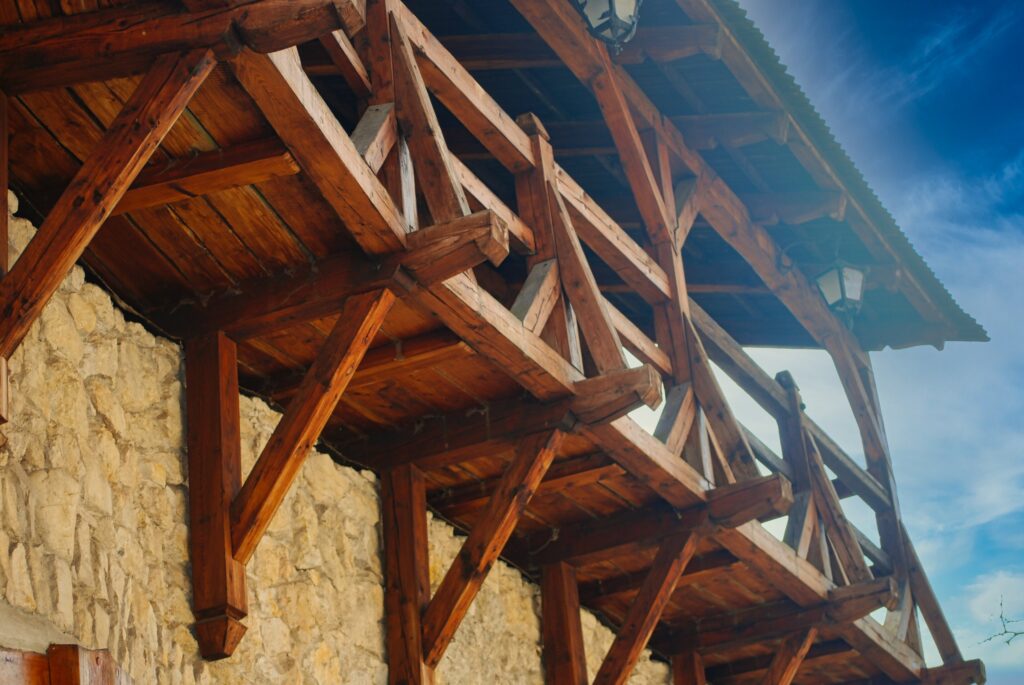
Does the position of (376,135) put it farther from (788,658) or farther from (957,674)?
(957,674)

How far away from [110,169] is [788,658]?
219 inches

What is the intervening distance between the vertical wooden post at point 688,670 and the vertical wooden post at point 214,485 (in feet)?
14.2

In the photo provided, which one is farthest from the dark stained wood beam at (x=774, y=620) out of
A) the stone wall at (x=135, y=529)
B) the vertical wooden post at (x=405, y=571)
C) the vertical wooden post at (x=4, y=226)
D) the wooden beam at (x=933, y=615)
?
the vertical wooden post at (x=4, y=226)

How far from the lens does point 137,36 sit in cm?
418

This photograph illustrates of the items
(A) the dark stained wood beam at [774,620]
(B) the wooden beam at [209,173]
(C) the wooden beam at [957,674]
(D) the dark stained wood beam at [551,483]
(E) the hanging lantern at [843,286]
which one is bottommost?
(C) the wooden beam at [957,674]

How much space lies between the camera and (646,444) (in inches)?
257

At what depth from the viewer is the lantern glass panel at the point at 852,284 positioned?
31.5 ft

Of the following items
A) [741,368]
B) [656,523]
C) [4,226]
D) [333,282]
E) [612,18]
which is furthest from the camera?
[741,368]

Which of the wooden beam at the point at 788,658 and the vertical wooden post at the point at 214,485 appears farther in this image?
the wooden beam at the point at 788,658

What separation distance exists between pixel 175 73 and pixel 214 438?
1.57m

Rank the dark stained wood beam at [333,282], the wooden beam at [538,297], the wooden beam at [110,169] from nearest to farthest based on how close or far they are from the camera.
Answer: the wooden beam at [110,169] < the dark stained wood beam at [333,282] < the wooden beam at [538,297]

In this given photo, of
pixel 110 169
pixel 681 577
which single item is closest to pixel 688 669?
pixel 681 577

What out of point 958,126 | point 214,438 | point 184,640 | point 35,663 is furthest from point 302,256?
point 958,126

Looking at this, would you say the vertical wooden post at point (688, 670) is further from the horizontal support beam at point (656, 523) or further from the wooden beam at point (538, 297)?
the wooden beam at point (538, 297)
